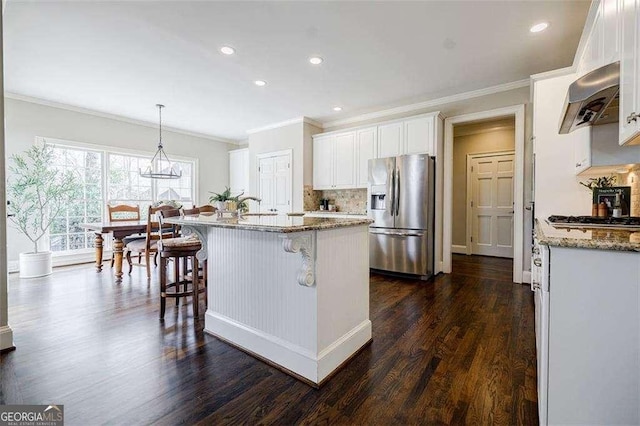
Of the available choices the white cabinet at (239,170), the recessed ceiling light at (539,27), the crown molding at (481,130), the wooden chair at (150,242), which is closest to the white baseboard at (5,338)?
the wooden chair at (150,242)

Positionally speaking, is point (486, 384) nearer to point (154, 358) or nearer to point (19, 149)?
point (154, 358)

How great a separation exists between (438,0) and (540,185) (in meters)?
1.97

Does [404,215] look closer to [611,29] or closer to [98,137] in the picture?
[611,29]

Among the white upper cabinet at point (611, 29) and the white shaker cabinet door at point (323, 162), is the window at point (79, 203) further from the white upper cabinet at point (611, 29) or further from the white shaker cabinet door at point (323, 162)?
the white upper cabinet at point (611, 29)

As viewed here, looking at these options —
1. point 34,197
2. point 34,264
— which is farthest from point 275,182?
point 34,264

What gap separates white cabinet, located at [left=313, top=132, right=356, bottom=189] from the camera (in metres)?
5.02

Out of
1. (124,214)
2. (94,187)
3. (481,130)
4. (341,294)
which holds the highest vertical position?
(481,130)

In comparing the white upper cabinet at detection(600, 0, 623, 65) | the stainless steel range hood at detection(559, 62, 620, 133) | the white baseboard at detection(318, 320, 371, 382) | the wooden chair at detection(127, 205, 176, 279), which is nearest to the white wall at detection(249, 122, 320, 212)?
the wooden chair at detection(127, 205, 176, 279)

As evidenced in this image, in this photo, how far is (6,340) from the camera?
2.06 metres

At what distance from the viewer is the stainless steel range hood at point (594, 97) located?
141 centimetres

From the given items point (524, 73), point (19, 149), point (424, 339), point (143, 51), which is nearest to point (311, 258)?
point (424, 339)

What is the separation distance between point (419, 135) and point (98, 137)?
18.2ft

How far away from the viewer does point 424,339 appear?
224 cm

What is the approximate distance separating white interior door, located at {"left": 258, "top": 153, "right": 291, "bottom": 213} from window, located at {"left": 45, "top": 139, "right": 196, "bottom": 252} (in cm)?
218
